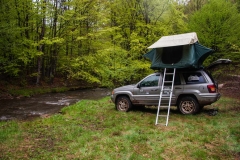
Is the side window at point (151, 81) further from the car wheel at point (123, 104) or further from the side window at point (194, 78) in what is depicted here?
the side window at point (194, 78)

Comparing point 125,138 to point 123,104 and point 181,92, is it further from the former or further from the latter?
point 123,104

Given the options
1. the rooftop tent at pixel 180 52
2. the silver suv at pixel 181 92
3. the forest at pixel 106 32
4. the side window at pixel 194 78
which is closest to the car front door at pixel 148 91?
the silver suv at pixel 181 92

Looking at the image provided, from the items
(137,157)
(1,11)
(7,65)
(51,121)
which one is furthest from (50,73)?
(137,157)

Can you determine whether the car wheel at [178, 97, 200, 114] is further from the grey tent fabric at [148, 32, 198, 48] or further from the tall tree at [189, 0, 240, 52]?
the tall tree at [189, 0, 240, 52]

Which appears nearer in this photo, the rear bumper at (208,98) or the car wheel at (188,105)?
the rear bumper at (208,98)

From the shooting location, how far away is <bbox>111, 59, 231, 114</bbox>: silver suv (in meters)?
8.14

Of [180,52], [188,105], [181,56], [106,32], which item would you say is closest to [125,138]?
[188,105]

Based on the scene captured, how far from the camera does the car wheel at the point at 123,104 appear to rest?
9.73 meters

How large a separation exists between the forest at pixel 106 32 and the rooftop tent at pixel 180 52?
619cm

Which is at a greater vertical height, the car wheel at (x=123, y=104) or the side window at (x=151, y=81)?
the side window at (x=151, y=81)

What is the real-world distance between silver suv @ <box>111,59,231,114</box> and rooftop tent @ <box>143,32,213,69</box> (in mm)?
624

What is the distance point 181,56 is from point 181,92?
151 cm

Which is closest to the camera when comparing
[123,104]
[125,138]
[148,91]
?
[125,138]

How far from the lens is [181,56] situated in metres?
8.29
